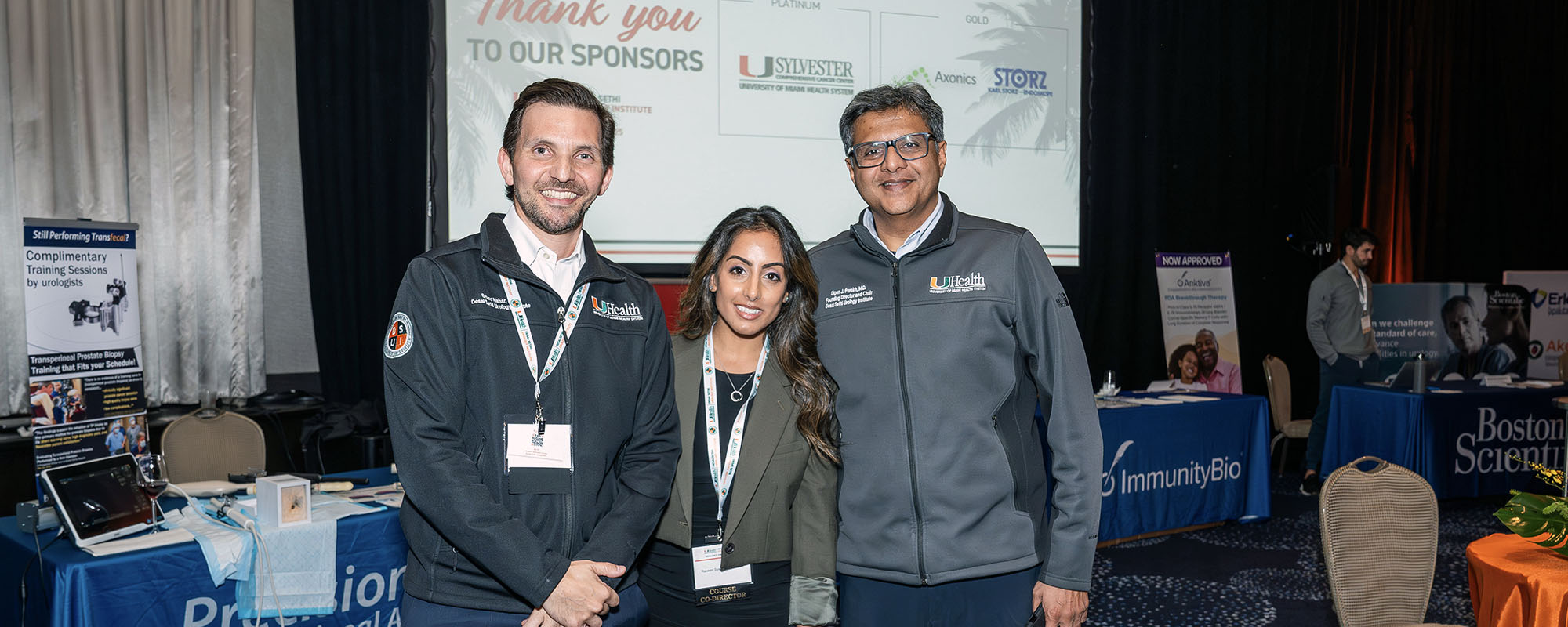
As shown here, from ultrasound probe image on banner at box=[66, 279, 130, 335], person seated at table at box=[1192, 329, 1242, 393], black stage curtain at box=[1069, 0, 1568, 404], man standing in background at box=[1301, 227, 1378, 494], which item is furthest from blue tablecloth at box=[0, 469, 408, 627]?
man standing in background at box=[1301, 227, 1378, 494]

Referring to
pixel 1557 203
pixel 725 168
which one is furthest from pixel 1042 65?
pixel 1557 203

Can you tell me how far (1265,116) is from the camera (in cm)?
725

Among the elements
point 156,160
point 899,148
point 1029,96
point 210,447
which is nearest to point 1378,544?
point 899,148

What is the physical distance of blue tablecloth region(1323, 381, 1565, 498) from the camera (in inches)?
213

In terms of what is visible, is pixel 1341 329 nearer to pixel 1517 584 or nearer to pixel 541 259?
pixel 1517 584

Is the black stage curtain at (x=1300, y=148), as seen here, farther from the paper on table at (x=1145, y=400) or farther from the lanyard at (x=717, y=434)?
the lanyard at (x=717, y=434)

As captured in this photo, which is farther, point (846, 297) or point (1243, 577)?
point (1243, 577)

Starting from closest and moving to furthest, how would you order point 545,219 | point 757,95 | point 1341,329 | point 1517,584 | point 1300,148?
point 545,219 → point 1517,584 → point 757,95 → point 1341,329 → point 1300,148

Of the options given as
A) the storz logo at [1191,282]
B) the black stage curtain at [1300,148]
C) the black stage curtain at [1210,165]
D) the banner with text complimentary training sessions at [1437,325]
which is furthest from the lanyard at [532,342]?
the banner with text complimentary training sessions at [1437,325]

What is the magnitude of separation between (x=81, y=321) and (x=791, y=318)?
2.43m

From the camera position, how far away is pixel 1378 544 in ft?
8.67

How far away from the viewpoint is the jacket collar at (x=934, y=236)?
1966mm

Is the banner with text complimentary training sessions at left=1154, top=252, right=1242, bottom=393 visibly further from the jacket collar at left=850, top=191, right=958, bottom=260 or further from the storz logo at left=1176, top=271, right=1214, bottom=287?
the jacket collar at left=850, top=191, right=958, bottom=260

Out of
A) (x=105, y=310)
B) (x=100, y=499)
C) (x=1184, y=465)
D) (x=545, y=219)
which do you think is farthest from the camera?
(x=1184, y=465)
